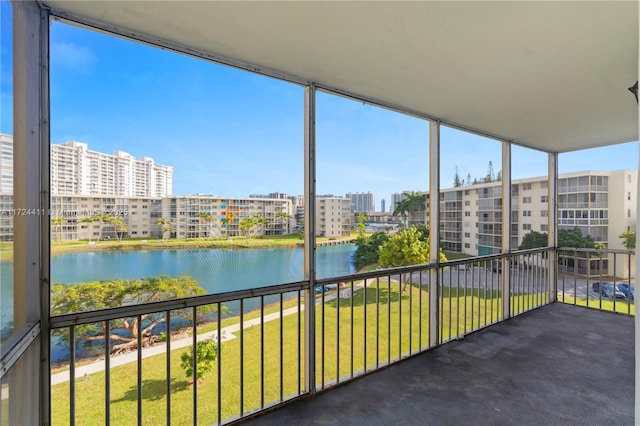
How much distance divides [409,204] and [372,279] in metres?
0.91

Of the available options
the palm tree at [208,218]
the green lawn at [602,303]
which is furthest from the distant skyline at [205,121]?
the green lawn at [602,303]

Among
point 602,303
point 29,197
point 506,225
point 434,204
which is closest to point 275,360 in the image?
point 434,204

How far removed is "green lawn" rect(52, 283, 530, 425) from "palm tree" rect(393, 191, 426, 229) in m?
0.74

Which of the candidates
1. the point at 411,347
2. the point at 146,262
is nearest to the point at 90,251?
the point at 146,262

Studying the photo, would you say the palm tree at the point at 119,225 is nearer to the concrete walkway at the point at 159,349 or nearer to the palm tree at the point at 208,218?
the palm tree at the point at 208,218

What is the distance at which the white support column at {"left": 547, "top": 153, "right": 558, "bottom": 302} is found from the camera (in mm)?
4430

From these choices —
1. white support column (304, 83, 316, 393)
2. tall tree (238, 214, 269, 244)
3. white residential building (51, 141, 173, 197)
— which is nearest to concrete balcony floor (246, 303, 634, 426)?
white support column (304, 83, 316, 393)

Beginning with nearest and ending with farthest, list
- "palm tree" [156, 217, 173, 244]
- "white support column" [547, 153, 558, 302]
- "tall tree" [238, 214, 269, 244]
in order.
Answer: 1. "palm tree" [156, 217, 173, 244]
2. "tall tree" [238, 214, 269, 244]
3. "white support column" [547, 153, 558, 302]

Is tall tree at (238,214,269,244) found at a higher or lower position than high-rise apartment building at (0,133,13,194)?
lower

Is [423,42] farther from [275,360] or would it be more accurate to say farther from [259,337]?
[275,360]

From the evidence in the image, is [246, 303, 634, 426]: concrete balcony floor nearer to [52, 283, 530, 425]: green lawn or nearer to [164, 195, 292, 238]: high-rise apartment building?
[52, 283, 530, 425]: green lawn

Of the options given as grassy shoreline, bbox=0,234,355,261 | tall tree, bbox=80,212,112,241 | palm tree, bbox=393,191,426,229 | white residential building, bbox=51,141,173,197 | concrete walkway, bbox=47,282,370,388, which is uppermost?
white residential building, bbox=51,141,173,197

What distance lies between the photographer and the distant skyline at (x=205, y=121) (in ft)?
4.82

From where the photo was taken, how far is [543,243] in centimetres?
442
